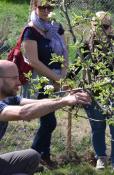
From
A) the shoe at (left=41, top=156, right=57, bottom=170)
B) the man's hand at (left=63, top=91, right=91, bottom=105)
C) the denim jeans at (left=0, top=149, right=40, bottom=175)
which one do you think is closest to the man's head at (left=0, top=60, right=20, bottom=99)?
the denim jeans at (left=0, top=149, right=40, bottom=175)

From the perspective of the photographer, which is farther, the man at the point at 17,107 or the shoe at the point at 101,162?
the shoe at the point at 101,162

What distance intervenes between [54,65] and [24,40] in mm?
383

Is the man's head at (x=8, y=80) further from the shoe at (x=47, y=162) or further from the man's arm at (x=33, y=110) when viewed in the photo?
the shoe at (x=47, y=162)

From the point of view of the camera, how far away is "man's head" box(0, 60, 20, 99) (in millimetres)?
4488

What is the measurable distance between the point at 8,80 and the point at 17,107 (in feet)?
0.83

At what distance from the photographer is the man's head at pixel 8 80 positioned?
4.49 m

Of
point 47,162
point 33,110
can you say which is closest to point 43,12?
point 47,162

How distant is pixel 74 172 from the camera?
19.2 feet

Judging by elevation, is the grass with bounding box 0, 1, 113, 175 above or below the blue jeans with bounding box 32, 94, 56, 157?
below

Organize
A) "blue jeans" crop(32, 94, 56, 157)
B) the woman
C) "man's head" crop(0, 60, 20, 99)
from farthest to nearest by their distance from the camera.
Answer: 1. "blue jeans" crop(32, 94, 56, 157)
2. the woman
3. "man's head" crop(0, 60, 20, 99)

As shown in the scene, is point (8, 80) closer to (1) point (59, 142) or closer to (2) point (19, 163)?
(2) point (19, 163)

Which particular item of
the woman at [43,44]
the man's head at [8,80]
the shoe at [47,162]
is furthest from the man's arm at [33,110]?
the shoe at [47,162]

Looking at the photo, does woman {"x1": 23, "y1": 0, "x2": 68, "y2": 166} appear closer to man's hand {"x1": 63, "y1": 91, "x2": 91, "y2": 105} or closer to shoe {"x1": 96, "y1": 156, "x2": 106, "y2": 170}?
shoe {"x1": 96, "y1": 156, "x2": 106, "y2": 170}

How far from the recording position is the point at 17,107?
4359mm
